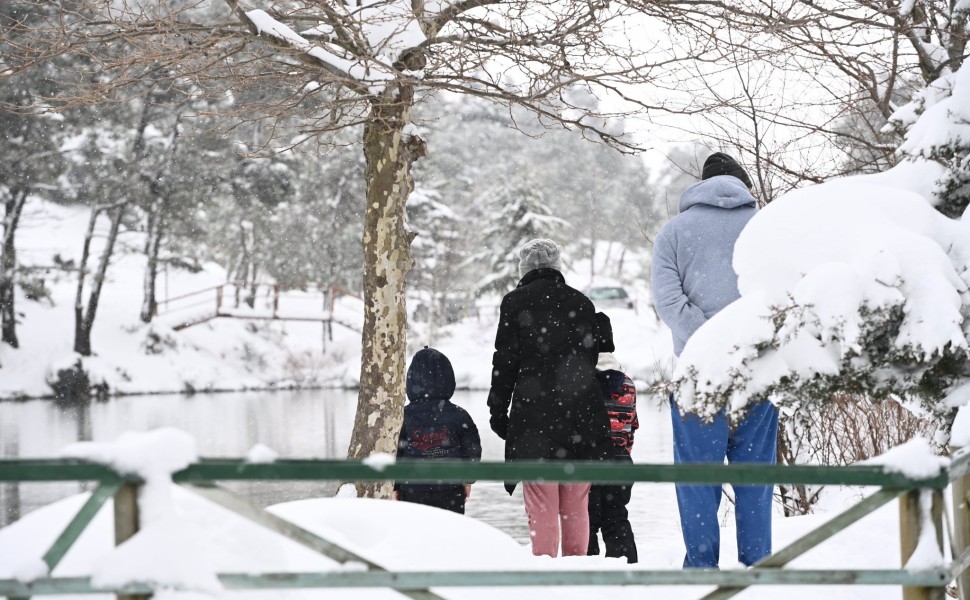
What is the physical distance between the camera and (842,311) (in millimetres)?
3096

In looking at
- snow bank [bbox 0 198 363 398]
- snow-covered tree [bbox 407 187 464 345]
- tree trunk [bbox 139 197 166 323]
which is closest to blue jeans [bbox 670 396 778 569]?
snow bank [bbox 0 198 363 398]

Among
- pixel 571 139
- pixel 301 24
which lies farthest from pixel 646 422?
pixel 571 139

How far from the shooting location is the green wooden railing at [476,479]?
2033 mm

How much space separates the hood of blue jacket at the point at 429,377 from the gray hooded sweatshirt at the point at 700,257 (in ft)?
3.91

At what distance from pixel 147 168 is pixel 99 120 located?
2.77 meters

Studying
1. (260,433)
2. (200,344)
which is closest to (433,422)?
(260,433)

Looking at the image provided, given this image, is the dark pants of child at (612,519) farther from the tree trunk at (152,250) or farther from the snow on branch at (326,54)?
the tree trunk at (152,250)

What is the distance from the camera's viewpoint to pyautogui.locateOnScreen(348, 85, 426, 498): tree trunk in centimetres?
735

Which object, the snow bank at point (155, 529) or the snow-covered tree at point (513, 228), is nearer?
the snow bank at point (155, 529)

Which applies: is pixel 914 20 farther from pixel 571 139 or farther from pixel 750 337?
pixel 571 139

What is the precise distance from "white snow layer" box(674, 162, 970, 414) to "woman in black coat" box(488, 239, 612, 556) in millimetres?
1335

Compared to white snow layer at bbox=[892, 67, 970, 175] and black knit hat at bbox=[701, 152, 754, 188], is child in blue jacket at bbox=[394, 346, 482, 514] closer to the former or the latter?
black knit hat at bbox=[701, 152, 754, 188]

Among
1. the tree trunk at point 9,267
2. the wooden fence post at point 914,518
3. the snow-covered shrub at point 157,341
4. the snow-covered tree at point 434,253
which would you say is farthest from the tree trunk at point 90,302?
the wooden fence post at point 914,518

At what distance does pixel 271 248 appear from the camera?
4216 centimetres
